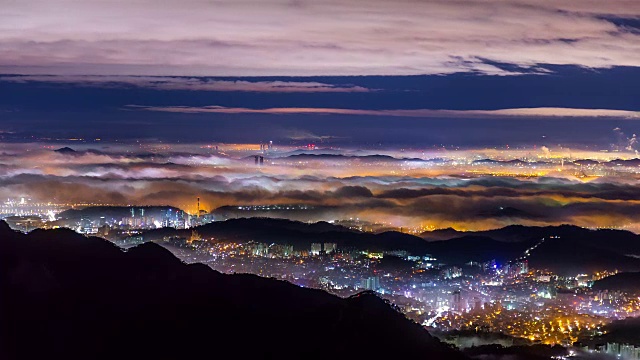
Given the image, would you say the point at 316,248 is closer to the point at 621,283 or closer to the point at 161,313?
the point at 621,283

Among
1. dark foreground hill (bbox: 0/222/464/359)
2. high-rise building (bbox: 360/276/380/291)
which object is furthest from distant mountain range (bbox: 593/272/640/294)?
dark foreground hill (bbox: 0/222/464/359)

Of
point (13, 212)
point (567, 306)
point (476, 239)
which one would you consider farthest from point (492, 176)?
point (13, 212)

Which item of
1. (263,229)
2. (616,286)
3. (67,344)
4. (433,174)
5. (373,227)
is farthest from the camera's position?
(433,174)

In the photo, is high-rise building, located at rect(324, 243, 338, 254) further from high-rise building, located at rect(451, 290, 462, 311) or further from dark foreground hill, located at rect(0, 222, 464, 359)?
dark foreground hill, located at rect(0, 222, 464, 359)

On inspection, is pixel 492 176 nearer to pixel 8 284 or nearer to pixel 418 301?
pixel 418 301

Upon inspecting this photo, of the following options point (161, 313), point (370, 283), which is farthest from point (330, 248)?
point (161, 313)
